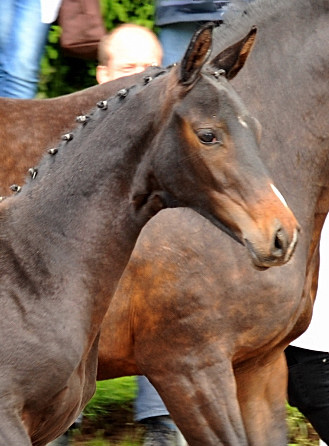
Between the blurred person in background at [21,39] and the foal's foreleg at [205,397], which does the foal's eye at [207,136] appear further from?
the blurred person in background at [21,39]

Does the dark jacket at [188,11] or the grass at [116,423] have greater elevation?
the dark jacket at [188,11]

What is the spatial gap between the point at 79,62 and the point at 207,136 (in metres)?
2.85

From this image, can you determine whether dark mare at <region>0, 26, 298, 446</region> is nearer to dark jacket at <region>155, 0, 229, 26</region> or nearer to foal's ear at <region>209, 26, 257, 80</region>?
foal's ear at <region>209, 26, 257, 80</region>

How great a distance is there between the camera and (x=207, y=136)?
3.93m

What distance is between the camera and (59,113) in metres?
5.04

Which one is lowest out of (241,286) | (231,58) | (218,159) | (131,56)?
(241,286)

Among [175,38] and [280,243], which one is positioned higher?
[280,243]

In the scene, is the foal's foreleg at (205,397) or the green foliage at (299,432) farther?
the green foliage at (299,432)

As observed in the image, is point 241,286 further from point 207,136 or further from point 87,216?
point 207,136

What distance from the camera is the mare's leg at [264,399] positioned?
16.5 ft

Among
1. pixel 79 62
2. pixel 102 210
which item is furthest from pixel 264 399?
pixel 79 62

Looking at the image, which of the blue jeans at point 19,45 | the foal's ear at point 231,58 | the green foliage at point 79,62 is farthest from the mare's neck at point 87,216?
the green foliage at point 79,62

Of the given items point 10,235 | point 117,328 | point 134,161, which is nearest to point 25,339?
point 10,235

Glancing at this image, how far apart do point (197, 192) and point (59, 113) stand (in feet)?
3.80
